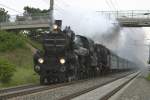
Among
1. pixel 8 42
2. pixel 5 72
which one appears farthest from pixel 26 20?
pixel 5 72

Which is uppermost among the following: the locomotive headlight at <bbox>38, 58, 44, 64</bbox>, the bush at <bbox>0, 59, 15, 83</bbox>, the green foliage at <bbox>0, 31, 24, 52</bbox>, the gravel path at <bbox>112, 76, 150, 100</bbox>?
the green foliage at <bbox>0, 31, 24, 52</bbox>

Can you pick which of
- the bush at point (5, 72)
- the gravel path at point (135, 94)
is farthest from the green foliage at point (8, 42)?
the gravel path at point (135, 94)

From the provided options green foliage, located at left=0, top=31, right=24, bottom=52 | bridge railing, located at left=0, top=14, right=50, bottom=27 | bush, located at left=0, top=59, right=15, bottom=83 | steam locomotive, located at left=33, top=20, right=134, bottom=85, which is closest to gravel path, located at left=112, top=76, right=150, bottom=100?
steam locomotive, located at left=33, top=20, right=134, bottom=85

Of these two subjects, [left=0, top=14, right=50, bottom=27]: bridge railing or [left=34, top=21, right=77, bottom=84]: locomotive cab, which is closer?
[left=34, top=21, right=77, bottom=84]: locomotive cab

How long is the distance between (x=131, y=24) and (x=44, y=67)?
29.4 meters

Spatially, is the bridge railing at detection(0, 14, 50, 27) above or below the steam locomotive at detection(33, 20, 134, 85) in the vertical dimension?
above

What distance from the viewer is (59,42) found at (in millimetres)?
31422

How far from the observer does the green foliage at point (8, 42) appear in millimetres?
63219

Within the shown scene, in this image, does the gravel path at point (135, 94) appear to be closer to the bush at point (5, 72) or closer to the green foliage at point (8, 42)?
the bush at point (5, 72)

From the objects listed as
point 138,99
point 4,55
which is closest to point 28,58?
point 4,55

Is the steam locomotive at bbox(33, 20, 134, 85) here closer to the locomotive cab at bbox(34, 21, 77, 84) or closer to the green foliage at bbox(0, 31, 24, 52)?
the locomotive cab at bbox(34, 21, 77, 84)

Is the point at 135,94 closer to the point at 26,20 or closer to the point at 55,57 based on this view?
the point at 55,57

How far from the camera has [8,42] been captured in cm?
6525

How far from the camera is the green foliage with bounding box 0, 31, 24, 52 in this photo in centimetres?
6322
